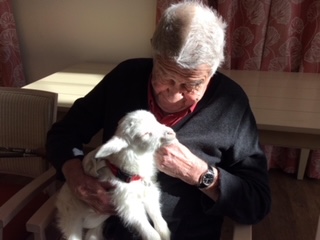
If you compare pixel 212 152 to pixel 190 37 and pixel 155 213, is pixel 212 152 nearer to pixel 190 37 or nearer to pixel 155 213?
pixel 155 213

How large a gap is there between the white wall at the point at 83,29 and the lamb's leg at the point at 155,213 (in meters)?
1.26

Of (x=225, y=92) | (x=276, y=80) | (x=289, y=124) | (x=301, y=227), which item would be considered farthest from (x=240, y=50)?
(x=301, y=227)

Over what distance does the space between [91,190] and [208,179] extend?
358 mm

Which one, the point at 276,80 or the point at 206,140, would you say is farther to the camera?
the point at 276,80

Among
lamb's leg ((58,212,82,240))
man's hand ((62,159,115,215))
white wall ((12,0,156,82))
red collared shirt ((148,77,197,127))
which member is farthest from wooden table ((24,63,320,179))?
lamb's leg ((58,212,82,240))

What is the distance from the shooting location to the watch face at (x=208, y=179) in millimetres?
991

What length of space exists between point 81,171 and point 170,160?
32cm

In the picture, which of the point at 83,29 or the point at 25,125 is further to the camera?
the point at 83,29

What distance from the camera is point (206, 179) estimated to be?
0.99 m

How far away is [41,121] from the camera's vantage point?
4.68ft

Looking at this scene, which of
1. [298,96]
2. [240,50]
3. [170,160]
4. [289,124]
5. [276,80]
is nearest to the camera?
[170,160]

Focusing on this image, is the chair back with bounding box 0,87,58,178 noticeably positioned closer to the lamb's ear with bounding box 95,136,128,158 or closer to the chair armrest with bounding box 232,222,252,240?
the lamb's ear with bounding box 95,136,128,158

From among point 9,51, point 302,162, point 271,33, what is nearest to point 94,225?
point 271,33

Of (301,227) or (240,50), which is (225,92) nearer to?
(240,50)
